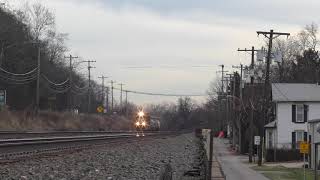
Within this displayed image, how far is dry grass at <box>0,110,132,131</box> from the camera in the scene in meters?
66.6

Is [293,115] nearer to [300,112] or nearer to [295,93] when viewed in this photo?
[300,112]

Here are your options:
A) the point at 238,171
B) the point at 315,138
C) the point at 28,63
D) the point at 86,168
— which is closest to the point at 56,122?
the point at 28,63

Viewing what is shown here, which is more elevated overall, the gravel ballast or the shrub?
the gravel ballast

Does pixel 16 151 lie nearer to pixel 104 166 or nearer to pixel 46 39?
pixel 104 166

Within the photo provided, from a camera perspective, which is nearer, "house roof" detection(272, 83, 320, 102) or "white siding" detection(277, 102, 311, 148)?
"white siding" detection(277, 102, 311, 148)

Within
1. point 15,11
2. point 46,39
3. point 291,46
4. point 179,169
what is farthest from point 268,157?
point 291,46

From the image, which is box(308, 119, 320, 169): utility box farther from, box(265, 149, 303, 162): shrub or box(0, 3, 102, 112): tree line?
box(0, 3, 102, 112): tree line

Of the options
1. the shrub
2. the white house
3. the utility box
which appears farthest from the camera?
the white house

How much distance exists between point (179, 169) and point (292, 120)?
117 feet

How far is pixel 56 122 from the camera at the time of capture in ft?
284

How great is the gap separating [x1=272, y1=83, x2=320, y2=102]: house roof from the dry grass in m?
25.8

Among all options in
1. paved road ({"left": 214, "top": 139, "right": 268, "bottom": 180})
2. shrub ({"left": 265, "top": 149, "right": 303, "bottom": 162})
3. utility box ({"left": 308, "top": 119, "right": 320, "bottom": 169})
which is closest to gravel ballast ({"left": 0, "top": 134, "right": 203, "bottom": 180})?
paved road ({"left": 214, "top": 139, "right": 268, "bottom": 180})

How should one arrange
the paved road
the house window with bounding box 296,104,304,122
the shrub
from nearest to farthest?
the paved road < the shrub < the house window with bounding box 296,104,304,122

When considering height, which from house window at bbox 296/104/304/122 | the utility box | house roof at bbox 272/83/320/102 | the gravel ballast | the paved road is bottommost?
the paved road
